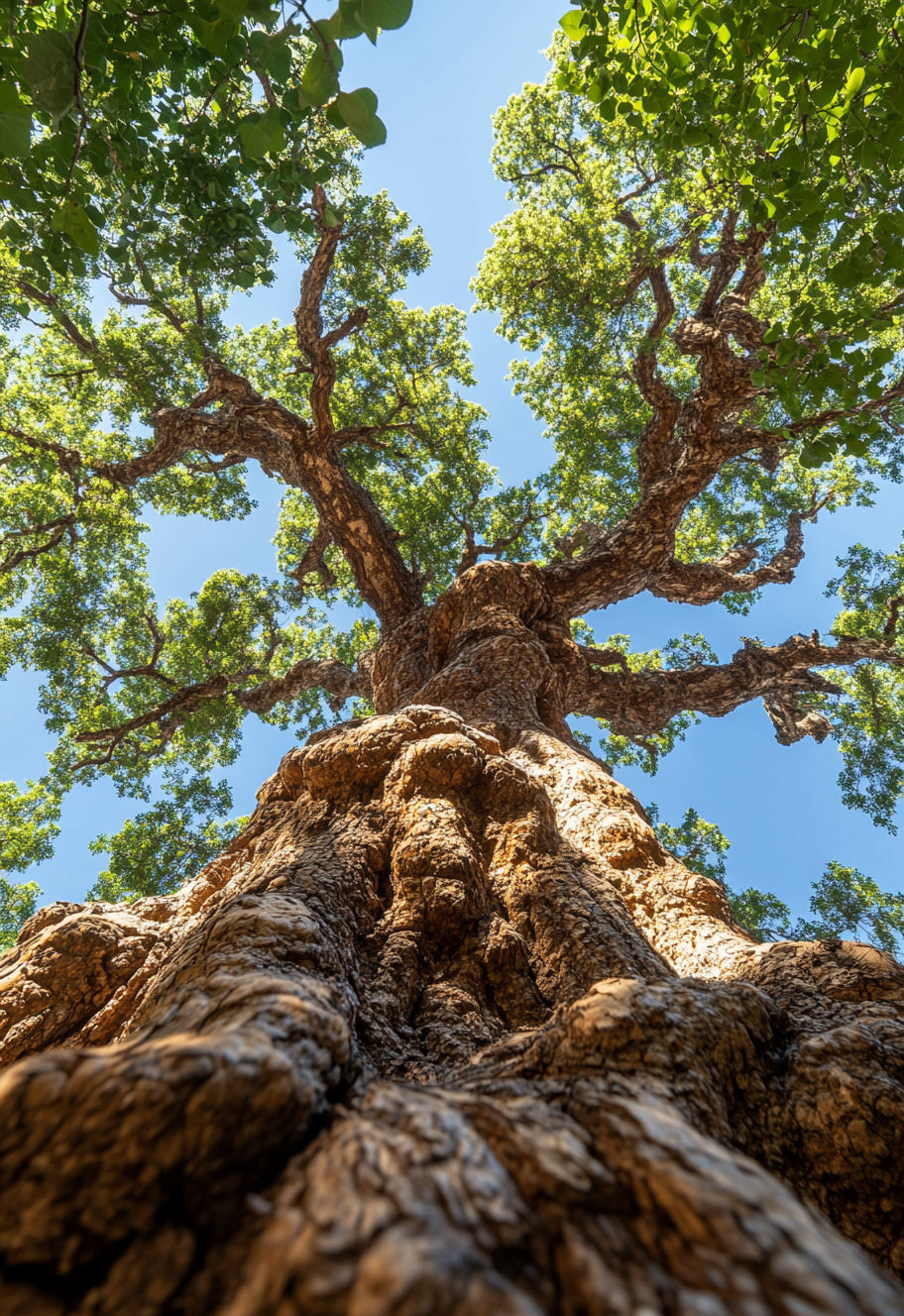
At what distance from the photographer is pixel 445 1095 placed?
46.1 inches

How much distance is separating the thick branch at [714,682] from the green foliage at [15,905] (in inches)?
405

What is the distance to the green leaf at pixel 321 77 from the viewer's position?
1.69 metres

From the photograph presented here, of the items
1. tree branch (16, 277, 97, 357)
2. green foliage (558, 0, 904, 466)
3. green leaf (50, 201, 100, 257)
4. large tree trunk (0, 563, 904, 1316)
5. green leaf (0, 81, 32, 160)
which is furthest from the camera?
tree branch (16, 277, 97, 357)

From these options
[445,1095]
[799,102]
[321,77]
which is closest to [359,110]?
[321,77]

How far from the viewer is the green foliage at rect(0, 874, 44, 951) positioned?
10.1 m

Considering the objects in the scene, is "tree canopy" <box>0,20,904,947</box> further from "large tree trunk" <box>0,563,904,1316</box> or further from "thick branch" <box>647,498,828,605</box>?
"large tree trunk" <box>0,563,904,1316</box>

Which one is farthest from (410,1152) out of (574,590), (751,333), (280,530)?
(280,530)

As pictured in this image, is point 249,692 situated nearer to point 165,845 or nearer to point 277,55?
point 165,845

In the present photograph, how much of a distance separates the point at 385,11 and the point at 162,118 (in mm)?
2897

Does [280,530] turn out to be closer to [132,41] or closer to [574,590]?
[574,590]

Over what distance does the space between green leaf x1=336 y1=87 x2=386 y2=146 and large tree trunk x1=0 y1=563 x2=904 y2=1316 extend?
93.8 inches

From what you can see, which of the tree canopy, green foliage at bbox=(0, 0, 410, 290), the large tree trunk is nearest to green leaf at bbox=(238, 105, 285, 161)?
green foliage at bbox=(0, 0, 410, 290)

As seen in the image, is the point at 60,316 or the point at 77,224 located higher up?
the point at 60,316

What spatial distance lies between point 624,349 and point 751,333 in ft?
12.0
